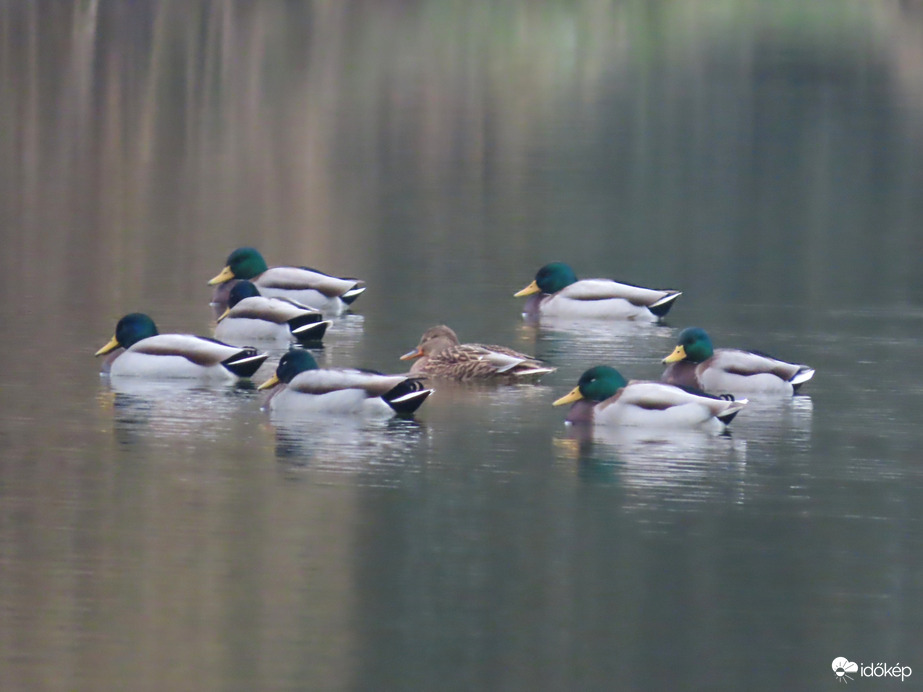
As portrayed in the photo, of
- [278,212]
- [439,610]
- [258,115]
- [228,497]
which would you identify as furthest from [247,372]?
[258,115]

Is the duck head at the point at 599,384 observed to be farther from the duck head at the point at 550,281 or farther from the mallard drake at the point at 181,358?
the duck head at the point at 550,281

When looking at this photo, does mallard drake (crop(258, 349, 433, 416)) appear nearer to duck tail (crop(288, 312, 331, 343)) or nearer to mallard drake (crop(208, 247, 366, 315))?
duck tail (crop(288, 312, 331, 343))

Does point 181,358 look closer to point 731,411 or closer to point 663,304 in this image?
point 731,411

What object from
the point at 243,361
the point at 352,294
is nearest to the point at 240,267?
the point at 352,294

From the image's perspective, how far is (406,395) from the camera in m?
13.3

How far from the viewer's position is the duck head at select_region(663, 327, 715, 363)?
14.3m

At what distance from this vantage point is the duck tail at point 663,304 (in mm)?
17891

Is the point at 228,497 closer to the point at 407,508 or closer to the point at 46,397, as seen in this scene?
the point at 407,508

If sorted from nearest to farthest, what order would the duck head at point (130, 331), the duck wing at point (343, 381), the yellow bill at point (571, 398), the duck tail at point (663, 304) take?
1. the duck wing at point (343, 381)
2. the yellow bill at point (571, 398)
3. the duck head at point (130, 331)
4. the duck tail at point (663, 304)

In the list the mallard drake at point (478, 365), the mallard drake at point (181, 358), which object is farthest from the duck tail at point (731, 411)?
the mallard drake at point (181, 358)

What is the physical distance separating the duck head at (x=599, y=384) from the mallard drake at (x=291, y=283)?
492cm


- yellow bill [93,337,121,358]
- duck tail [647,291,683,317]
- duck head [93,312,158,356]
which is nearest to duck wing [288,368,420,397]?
duck head [93,312,158,356]

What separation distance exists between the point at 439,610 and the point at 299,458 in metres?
3.00

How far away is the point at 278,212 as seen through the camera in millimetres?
24812
